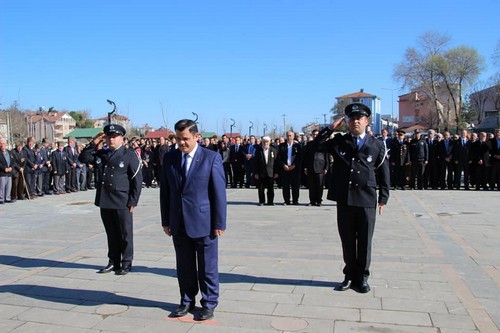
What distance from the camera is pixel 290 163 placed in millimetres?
11969

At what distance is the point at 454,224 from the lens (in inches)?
344

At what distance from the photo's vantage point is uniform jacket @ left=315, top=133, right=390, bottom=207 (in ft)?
16.0

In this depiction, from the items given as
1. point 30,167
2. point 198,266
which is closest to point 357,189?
point 198,266

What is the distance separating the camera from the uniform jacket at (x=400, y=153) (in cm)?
1488

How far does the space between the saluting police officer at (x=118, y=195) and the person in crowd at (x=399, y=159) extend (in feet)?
36.5

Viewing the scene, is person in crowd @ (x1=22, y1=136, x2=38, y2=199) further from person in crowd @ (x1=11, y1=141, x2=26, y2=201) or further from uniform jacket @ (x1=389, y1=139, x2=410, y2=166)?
uniform jacket @ (x1=389, y1=139, x2=410, y2=166)

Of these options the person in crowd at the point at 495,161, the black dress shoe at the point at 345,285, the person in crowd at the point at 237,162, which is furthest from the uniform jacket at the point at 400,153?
the black dress shoe at the point at 345,285

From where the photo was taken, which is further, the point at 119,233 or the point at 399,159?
the point at 399,159

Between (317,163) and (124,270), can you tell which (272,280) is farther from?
(317,163)

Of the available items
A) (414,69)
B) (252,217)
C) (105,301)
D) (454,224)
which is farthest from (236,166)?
(414,69)

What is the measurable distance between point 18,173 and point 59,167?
1834mm

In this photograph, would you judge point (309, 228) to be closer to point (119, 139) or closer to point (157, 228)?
point (157, 228)

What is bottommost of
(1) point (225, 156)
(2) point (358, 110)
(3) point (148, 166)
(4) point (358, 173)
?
(3) point (148, 166)

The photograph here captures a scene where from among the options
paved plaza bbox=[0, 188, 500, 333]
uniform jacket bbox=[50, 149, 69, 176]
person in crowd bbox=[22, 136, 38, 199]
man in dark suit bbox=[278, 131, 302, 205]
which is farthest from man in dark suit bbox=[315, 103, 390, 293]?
uniform jacket bbox=[50, 149, 69, 176]
